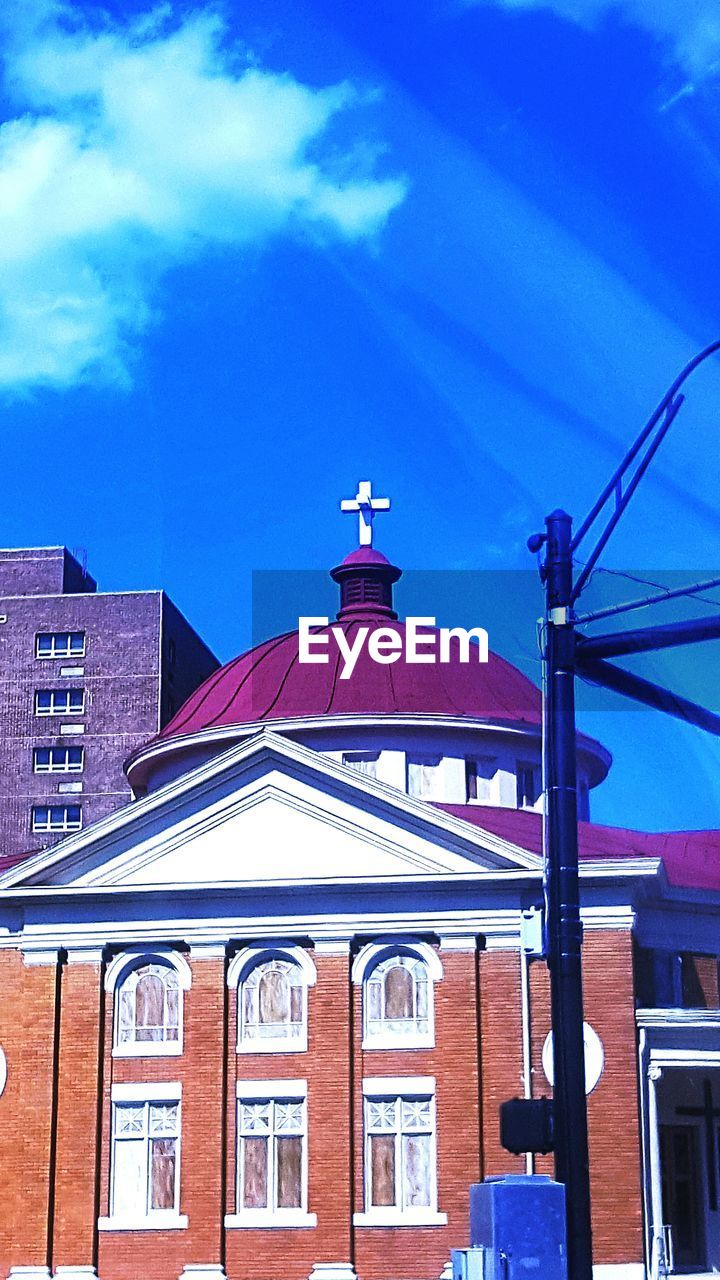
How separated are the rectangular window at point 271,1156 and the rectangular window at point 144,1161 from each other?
1368mm

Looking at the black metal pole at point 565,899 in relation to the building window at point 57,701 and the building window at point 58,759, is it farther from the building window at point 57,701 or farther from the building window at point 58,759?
the building window at point 57,701

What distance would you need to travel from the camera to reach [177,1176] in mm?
37500

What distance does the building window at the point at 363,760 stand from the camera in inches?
1777

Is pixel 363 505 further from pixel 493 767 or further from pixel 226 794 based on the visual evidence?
pixel 226 794

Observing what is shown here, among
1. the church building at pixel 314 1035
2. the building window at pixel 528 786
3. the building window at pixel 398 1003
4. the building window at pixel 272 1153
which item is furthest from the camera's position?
the building window at pixel 528 786

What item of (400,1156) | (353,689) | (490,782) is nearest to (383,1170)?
(400,1156)

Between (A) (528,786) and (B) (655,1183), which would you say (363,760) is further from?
(B) (655,1183)

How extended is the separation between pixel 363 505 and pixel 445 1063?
1736cm

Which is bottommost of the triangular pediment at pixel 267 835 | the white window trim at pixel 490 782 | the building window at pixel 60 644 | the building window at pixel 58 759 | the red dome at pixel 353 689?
the triangular pediment at pixel 267 835

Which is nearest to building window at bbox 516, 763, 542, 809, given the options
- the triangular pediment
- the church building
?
the church building

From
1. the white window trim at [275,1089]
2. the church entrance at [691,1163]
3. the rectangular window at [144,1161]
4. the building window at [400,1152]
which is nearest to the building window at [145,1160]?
the rectangular window at [144,1161]

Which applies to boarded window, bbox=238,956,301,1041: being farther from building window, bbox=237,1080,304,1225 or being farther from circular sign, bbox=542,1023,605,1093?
circular sign, bbox=542,1023,605,1093

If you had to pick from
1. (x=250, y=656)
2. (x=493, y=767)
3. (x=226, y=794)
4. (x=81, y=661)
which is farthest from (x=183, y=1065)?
(x=81, y=661)

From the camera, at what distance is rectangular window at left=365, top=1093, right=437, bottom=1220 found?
3688 cm
